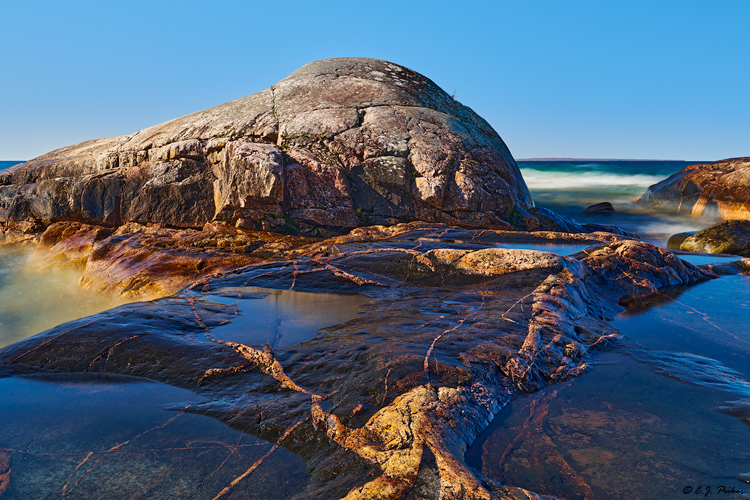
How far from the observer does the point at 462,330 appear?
3094mm

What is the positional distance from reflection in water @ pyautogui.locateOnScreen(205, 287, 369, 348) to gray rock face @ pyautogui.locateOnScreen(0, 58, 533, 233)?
10.9 feet

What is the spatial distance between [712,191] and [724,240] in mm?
7412

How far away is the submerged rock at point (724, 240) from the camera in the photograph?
7.46 metres

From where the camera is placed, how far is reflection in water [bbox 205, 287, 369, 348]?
10.7ft

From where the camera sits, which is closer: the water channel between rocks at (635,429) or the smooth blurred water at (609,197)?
the water channel between rocks at (635,429)

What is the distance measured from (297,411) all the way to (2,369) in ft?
6.68

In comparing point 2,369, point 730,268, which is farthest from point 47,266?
point 730,268

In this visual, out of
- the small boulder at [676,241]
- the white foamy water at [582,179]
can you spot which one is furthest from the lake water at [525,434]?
the white foamy water at [582,179]

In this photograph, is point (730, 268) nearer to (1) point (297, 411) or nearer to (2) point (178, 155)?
(1) point (297, 411)

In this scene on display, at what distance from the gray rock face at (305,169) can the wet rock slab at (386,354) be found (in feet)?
9.11

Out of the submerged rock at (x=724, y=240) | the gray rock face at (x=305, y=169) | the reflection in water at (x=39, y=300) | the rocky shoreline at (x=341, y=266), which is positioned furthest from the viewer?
the gray rock face at (x=305, y=169)

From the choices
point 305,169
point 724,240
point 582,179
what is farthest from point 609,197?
point 305,169

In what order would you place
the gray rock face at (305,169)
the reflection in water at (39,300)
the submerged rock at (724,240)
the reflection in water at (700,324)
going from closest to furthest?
1. the reflection in water at (700,324)
2. the reflection in water at (39,300)
3. the submerged rock at (724,240)
4. the gray rock face at (305,169)

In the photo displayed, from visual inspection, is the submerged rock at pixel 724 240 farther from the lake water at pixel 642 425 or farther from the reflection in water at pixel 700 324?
the lake water at pixel 642 425
